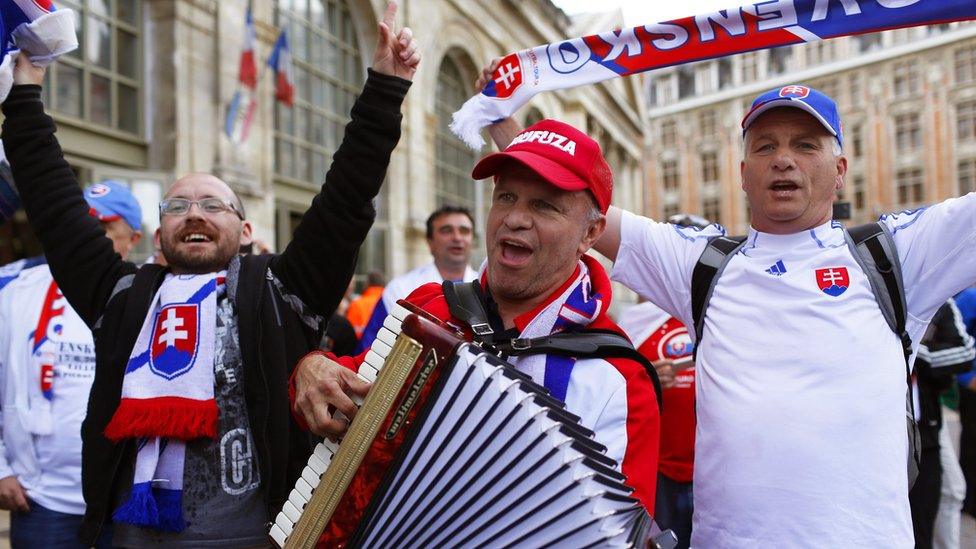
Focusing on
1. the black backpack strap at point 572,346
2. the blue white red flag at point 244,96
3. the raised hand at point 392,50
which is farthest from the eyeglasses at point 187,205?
the blue white red flag at point 244,96

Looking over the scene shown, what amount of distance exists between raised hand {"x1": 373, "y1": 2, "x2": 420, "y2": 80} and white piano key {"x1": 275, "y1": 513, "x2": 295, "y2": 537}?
129 centimetres

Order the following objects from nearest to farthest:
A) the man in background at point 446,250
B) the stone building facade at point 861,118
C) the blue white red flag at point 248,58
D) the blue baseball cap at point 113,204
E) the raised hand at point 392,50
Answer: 1. the raised hand at point 392,50
2. the blue baseball cap at point 113,204
3. the man in background at point 446,250
4. the blue white red flag at point 248,58
5. the stone building facade at point 861,118

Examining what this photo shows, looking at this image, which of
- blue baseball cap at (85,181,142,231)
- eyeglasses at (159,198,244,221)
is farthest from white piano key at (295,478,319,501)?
blue baseball cap at (85,181,142,231)

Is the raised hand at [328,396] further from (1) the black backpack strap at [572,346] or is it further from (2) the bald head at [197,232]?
(2) the bald head at [197,232]

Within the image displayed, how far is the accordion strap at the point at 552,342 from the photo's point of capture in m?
1.72

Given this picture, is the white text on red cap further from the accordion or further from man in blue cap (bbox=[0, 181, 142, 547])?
man in blue cap (bbox=[0, 181, 142, 547])

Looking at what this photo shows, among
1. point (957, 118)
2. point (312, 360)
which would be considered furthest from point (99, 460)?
point (957, 118)

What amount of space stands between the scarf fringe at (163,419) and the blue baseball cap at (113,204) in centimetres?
152


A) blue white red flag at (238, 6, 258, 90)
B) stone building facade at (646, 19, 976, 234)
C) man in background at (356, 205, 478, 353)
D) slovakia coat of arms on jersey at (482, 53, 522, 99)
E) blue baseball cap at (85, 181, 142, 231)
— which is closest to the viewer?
slovakia coat of arms on jersey at (482, 53, 522, 99)

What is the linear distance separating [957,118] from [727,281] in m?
46.8

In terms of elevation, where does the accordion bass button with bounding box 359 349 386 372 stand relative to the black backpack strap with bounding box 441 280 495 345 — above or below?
below

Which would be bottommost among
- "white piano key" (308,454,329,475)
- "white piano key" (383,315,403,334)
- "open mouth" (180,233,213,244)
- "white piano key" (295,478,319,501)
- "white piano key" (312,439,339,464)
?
"white piano key" (295,478,319,501)

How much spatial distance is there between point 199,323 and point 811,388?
167 cm

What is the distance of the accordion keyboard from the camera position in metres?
1.51
